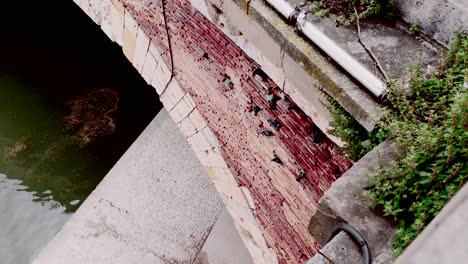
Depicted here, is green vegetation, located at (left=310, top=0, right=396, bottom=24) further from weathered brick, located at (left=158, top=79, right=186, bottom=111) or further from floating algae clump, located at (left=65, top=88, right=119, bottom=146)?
floating algae clump, located at (left=65, top=88, right=119, bottom=146)

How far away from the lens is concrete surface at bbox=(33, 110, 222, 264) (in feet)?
16.8

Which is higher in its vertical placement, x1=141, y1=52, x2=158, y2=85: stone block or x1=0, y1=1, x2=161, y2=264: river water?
x1=0, y1=1, x2=161, y2=264: river water

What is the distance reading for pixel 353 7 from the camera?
7.23 feet

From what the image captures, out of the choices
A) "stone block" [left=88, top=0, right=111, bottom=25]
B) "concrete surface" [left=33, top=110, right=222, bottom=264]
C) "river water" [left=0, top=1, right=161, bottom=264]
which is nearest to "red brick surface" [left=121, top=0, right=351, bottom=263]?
"stone block" [left=88, top=0, right=111, bottom=25]

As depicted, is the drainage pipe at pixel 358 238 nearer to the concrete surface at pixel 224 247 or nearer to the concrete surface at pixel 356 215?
the concrete surface at pixel 356 215

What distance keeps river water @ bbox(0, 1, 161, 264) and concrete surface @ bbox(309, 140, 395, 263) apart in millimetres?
5021

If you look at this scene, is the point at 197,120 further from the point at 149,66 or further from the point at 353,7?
the point at 353,7

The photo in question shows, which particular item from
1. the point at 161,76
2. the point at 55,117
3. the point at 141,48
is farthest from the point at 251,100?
the point at 55,117

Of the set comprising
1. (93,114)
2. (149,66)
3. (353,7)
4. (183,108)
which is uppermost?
(93,114)

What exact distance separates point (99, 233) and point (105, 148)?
1819mm

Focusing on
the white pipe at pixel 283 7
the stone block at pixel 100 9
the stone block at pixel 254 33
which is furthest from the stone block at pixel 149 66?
the white pipe at pixel 283 7

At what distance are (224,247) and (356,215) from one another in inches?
140

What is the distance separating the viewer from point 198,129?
3645 mm

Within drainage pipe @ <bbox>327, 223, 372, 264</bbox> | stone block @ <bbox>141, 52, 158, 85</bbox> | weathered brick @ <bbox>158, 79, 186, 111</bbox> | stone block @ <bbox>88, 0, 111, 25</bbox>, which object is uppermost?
stone block @ <bbox>88, 0, 111, 25</bbox>
